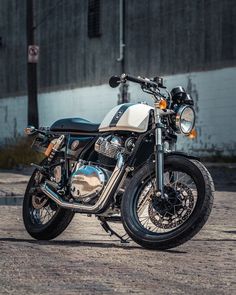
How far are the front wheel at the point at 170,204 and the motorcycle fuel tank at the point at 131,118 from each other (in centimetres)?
36

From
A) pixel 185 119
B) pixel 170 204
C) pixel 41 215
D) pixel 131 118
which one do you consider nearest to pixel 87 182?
pixel 131 118

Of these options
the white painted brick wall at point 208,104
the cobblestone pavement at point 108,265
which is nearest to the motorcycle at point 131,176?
the cobblestone pavement at point 108,265

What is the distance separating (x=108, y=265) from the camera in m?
6.68

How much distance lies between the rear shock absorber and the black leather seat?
0.10 metres

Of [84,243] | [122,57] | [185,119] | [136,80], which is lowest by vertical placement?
[84,243]

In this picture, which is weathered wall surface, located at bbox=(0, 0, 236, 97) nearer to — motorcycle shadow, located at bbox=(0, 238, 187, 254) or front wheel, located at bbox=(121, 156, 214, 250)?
motorcycle shadow, located at bbox=(0, 238, 187, 254)

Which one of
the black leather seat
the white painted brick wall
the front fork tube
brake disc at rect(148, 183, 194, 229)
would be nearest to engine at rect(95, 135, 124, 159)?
the black leather seat

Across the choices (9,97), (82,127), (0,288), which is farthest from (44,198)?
(9,97)

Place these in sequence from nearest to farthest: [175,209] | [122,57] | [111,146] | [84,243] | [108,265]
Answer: [108,265] → [175,209] → [111,146] → [84,243] → [122,57]

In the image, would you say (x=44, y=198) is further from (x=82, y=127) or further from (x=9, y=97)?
(x=9, y=97)

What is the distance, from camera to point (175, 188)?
300 inches

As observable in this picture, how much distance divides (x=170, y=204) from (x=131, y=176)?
674mm

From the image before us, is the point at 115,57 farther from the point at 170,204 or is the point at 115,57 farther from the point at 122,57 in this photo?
the point at 170,204

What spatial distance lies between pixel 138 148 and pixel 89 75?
89.6ft
